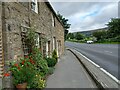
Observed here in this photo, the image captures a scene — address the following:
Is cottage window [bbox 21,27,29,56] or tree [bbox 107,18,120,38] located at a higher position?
tree [bbox 107,18,120,38]

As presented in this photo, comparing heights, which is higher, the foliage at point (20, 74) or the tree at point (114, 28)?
the tree at point (114, 28)

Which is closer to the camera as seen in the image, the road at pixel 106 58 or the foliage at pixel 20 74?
the foliage at pixel 20 74

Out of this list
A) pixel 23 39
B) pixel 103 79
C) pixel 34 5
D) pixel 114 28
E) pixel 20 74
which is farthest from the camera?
pixel 114 28

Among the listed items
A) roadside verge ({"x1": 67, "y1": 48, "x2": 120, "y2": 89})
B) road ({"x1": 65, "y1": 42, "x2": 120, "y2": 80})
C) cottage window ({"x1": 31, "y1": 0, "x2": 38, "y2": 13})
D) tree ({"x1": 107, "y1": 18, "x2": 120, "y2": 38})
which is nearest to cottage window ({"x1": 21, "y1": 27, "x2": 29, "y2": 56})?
cottage window ({"x1": 31, "y1": 0, "x2": 38, "y2": 13})

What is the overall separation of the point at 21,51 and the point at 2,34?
2.02 metres

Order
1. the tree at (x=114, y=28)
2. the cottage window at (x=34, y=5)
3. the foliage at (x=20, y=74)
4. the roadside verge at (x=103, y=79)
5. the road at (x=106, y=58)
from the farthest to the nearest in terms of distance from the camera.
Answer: the tree at (x=114, y=28) → the road at (x=106, y=58) → the cottage window at (x=34, y=5) → the roadside verge at (x=103, y=79) → the foliage at (x=20, y=74)

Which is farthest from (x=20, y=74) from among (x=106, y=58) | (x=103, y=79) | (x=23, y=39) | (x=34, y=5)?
(x=106, y=58)

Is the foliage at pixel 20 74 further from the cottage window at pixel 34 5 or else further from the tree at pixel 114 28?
the tree at pixel 114 28

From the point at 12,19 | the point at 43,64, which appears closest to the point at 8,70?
the point at 12,19

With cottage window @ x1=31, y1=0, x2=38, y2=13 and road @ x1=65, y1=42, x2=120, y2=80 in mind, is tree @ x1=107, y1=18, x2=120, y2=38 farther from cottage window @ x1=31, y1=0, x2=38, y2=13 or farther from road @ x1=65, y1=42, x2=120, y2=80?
cottage window @ x1=31, y1=0, x2=38, y2=13

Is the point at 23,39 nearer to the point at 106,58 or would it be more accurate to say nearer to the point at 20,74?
the point at 20,74

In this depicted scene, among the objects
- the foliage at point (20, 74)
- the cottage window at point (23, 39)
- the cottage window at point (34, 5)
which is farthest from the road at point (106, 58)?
the cottage window at point (34, 5)

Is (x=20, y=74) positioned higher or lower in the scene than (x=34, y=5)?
lower

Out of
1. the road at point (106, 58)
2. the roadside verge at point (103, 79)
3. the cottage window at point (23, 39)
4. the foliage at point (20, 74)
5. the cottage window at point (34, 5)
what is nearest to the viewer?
the foliage at point (20, 74)
